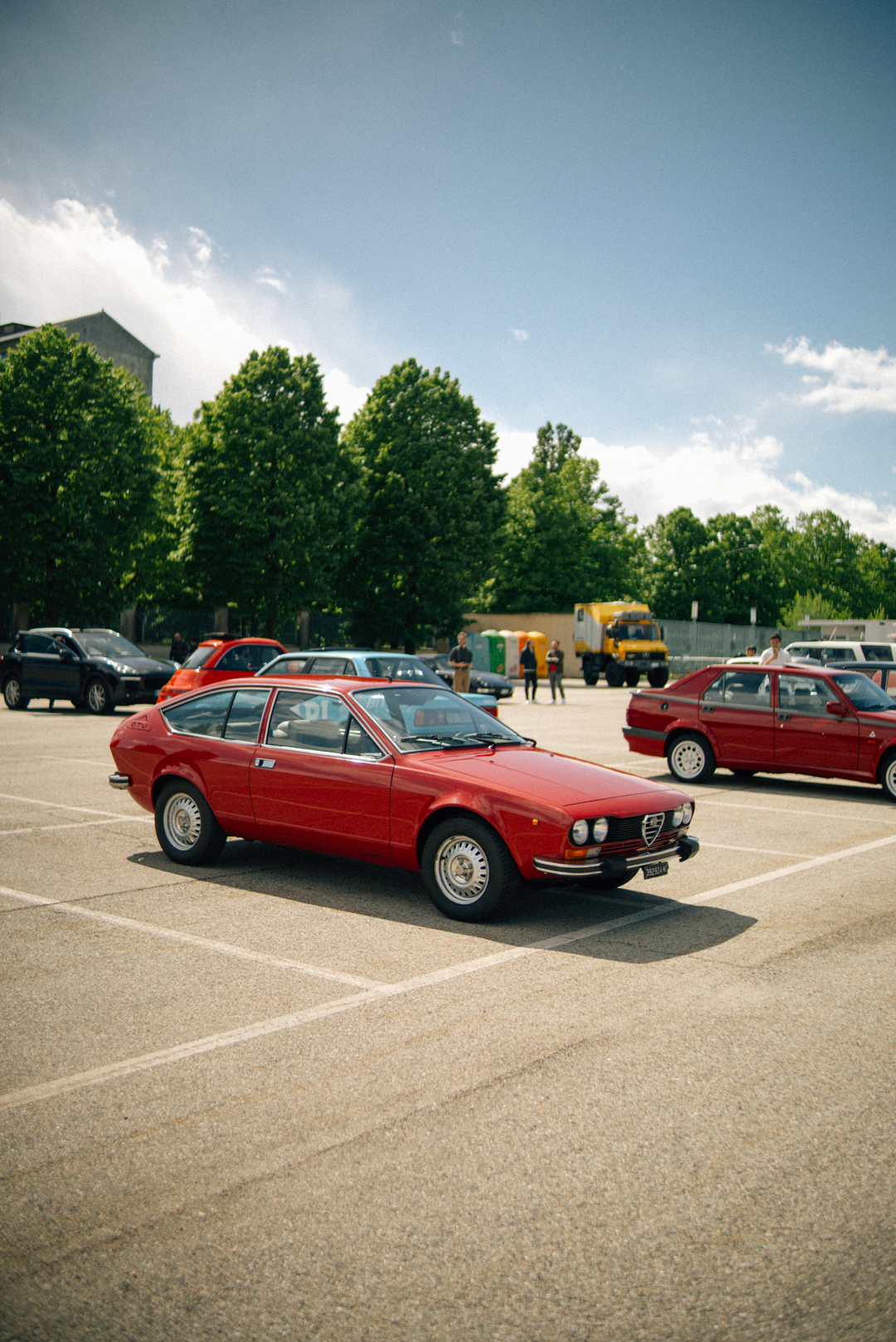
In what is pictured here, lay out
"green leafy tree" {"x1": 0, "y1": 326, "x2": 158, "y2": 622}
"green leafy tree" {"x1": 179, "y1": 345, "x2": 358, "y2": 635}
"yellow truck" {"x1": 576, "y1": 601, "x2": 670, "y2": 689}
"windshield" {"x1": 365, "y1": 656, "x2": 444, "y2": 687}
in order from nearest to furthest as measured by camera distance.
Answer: "windshield" {"x1": 365, "y1": 656, "x2": 444, "y2": 687} < "green leafy tree" {"x1": 0, "y1": 326, "x2": 158, "y2": 622} < "green leafy tree" {"x1": 179, "y1": 345, "x2": 358, "y2": 635} < "yellow truck" {"x1": 576, "y1": 601, "x2": 670, "y2": 689}

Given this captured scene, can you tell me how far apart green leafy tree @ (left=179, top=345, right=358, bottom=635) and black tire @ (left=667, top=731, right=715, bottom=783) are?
31062mm

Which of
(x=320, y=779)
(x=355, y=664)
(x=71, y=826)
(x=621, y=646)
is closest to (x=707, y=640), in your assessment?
(x=621, y=646)

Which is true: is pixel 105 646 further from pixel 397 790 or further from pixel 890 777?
pixel 397 790

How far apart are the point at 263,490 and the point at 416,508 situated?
7921 mm

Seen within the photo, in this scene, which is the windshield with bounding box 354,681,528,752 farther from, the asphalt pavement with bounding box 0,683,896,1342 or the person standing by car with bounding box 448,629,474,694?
the person standing by car with bounding box 448,629,474,694

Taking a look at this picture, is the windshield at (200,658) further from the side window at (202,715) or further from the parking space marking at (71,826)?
the side window at (202,715)

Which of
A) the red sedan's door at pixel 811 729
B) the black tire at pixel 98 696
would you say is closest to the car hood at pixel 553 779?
the red sedan's door at pixel 811 729

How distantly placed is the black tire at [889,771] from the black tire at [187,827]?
797 centimetres

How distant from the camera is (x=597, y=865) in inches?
251

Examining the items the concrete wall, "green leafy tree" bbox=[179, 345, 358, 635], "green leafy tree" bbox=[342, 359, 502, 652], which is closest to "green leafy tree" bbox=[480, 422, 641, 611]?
the concrete wall

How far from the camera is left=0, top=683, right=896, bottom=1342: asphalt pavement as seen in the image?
9.25ft

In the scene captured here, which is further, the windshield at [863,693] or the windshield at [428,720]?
the windshield at [863,693]

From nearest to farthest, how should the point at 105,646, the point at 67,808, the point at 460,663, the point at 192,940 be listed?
the point at 192,940, the point at 67,808, the point at 105,646, the point at 460,663

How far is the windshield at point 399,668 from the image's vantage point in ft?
53.2
